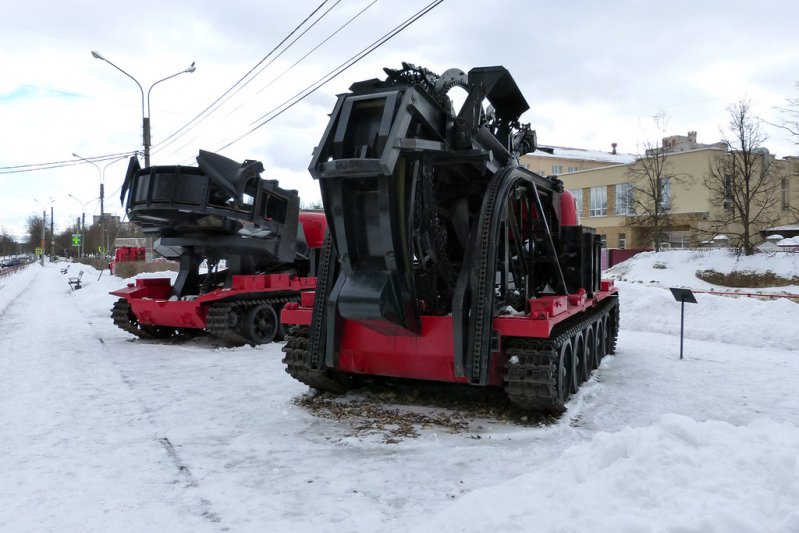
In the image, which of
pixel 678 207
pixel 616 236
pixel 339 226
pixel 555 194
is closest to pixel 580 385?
pixel 555 194

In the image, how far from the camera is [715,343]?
12266 millimetres

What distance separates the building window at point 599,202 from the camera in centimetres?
4678

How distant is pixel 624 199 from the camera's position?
44.0 m

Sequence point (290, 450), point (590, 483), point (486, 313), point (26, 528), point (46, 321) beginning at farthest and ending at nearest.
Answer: point (46, 321) → point (486, 313) → point (290, 450) → point (26, 528) → point (590, 483)

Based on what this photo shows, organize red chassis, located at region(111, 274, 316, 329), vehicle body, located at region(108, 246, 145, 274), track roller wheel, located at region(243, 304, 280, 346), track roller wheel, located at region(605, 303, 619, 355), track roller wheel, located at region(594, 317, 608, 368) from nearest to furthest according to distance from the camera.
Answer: track roller wheel, located at region(594, 317, 608, 368) < track roller wheel, located at region(605, 303, 619, 355) < red chassis, located at region(111, 274, 316, 329) < track roller wheel, located at region(243, 304, 280, 346) < vehicle body, located at region(108, 246, 145, 274)

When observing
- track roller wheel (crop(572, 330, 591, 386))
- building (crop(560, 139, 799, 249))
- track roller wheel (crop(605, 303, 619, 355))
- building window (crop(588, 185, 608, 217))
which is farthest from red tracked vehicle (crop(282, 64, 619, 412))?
building window (crop(588, 185, 608, 217))

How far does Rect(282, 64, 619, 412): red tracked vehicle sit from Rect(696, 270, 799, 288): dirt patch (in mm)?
22185

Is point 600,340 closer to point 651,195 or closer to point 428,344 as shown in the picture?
point 428,344

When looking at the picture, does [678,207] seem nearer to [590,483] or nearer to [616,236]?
[616,236]

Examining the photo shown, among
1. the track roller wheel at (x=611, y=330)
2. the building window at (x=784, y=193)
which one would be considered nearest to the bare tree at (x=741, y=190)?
the building window at (x=784, y=193)

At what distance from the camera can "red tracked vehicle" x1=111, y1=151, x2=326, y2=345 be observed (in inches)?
408

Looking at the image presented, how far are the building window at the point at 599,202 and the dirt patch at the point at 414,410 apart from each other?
139 ft

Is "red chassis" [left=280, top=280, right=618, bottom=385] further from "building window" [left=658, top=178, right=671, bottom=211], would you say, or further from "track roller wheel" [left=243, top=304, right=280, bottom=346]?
"building window" [left=658, top=178, right=671, bottom=211]

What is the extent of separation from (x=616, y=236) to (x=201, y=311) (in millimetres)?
40315
